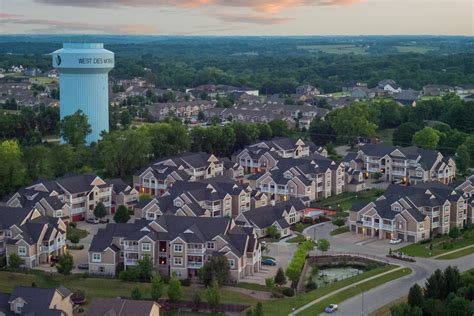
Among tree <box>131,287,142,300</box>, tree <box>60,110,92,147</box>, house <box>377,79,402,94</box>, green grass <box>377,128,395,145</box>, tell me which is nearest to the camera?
tree <box>131,287,142,300</box>

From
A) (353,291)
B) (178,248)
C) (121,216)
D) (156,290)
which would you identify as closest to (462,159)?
(121,216)

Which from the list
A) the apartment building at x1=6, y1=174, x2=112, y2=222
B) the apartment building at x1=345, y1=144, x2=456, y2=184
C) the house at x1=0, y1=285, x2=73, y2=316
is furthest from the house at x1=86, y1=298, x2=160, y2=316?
the apartment building at x1=345, y1=144, x2=456, y2=184

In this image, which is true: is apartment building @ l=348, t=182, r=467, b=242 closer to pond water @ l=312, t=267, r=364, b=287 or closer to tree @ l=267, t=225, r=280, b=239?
tree @ l=267, t=225, r=280, b=239

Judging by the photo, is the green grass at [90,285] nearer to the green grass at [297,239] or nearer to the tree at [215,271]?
the tree at [215,271]

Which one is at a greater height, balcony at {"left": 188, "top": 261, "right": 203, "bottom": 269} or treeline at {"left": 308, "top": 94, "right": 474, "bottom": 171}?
treeline at {"left": 308, "top": 94, "right": 474, "bottom": 171}

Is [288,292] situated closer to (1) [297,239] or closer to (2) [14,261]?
(1) [297,239]

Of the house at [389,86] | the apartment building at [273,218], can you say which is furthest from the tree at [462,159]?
the house at [389,86]
